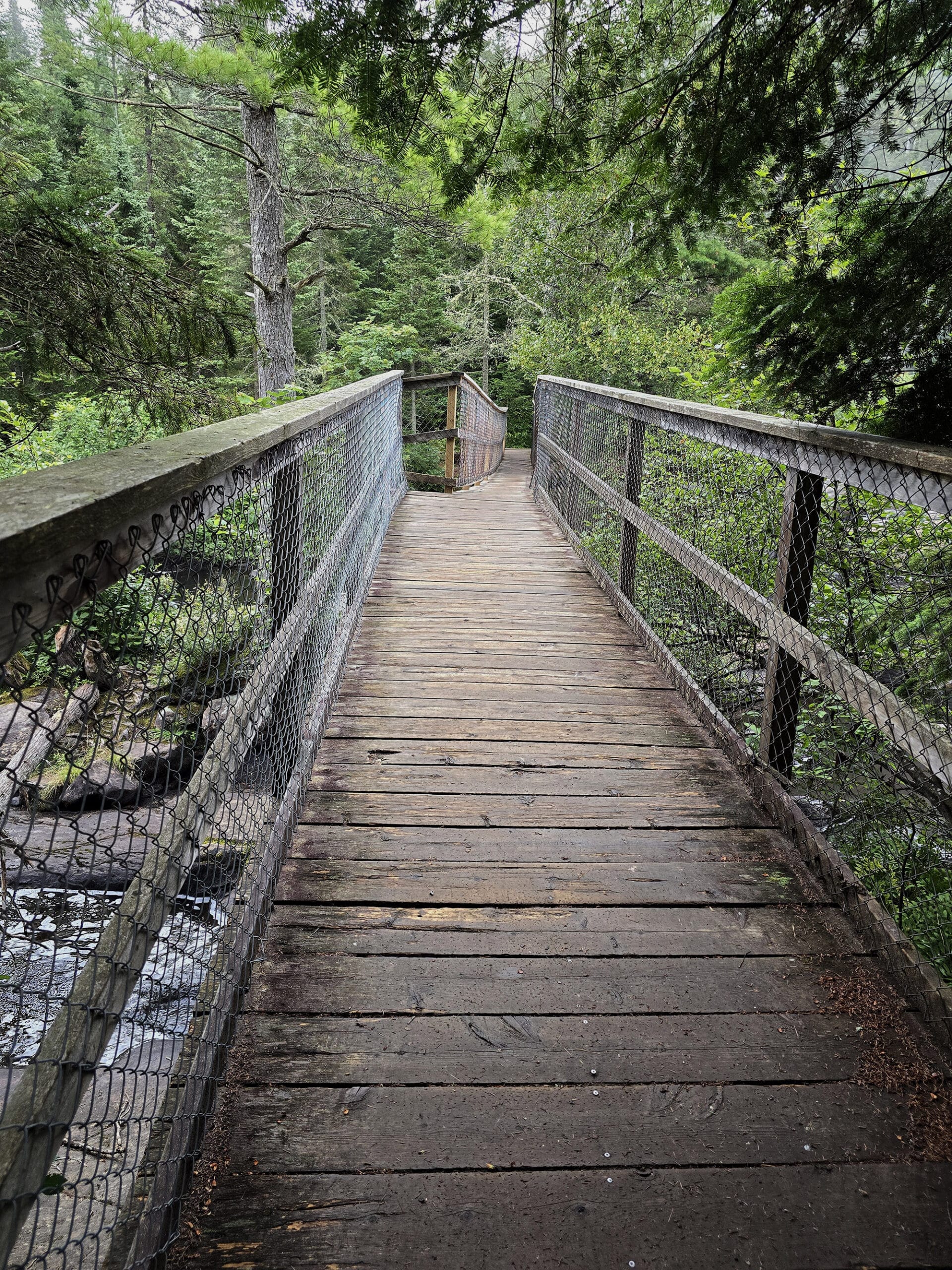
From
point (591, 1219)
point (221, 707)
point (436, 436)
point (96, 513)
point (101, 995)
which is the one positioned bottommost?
point (591, 1219)

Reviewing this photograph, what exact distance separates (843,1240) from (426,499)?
8065 mm

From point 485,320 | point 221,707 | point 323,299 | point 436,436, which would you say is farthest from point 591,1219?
point 485,320

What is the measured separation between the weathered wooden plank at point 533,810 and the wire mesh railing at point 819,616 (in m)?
0.19

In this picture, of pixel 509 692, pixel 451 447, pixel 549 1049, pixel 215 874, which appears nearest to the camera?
pixel 549 1049

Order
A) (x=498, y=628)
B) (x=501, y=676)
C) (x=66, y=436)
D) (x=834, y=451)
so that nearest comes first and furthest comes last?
1. (x=834, y=451)
2. (x=501, y=676)
3. (x=498, y=628)
4. (x=66, y=436)

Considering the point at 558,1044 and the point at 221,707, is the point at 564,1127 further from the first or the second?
the point at 221,707

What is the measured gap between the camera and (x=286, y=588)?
2459mm

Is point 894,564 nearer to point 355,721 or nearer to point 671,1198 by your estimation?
point 355,721

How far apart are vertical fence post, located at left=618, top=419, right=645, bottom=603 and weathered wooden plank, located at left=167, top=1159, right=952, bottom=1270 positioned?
353cm

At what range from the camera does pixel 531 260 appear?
1458cm

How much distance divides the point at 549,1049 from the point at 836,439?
1727 mm

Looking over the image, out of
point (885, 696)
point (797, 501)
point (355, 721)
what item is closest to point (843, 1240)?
point (885, 696)

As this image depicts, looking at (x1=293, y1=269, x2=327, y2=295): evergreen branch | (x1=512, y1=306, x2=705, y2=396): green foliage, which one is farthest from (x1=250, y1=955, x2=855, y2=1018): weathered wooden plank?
(x1=512, y1=306, x2=705, y2=396): green foliage

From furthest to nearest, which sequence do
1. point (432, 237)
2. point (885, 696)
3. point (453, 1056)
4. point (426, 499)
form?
point (432, 237), point (426, 499), point (885, 696), point (453, 1056)
